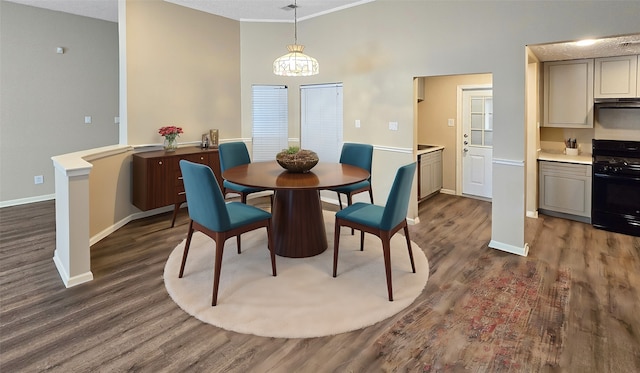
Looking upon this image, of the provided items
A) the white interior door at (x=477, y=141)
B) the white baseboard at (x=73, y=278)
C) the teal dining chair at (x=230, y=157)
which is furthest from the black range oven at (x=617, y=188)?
the white baseboard at (x=73, y=278)

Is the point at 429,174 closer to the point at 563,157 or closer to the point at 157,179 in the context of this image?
the point at 563,157

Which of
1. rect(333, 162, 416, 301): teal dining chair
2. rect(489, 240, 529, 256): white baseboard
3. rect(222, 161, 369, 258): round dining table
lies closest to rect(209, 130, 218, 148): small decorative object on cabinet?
rect(222, 161, 369, 258): round dining table

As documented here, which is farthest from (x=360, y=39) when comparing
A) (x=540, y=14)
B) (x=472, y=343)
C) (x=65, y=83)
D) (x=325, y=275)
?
(x=65, y=83)

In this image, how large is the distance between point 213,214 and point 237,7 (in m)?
3.55

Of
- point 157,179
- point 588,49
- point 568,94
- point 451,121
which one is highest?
point 588,49

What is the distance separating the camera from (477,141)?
575 cm

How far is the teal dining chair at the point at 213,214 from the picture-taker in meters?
2.51

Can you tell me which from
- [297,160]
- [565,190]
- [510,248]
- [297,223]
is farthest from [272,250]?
[565,190]

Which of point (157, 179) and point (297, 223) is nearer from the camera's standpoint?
point (297, 223)

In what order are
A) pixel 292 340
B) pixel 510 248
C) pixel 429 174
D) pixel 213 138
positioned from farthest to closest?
1. pixel 429 174
2. pixel 213 138
3. pixel 510 248
4. pixel 292 340

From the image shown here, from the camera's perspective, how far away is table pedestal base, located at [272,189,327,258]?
10.9ft

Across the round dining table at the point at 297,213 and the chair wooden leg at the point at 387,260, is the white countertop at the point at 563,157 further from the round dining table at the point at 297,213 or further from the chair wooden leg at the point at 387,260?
the chair wooden leg at the point at 387,260

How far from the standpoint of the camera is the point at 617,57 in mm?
4195

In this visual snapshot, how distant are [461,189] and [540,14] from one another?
10.5 feet
